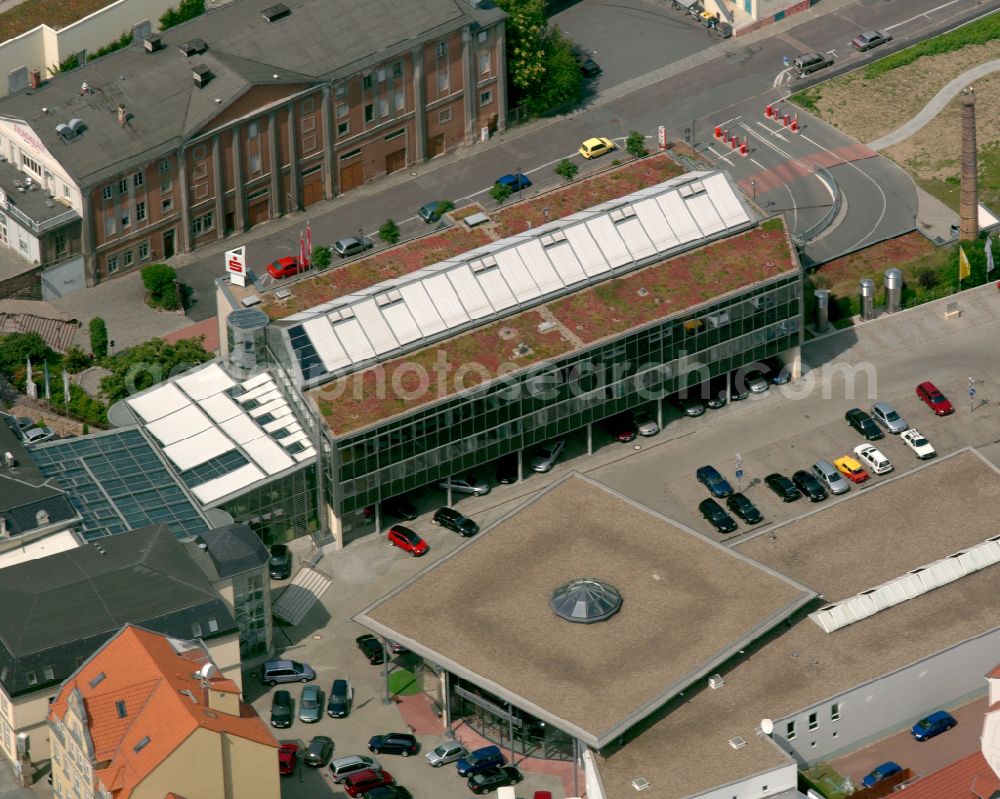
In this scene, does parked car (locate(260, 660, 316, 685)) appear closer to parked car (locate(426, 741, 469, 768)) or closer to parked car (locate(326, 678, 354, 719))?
parked car (locate(326, 678, 354, 719))

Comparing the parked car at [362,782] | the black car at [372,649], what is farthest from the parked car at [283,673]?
the parked car at [362,782]

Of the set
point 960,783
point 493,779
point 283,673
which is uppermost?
point 960,783

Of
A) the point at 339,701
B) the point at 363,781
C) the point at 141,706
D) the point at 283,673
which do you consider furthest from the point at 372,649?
the point at 141,706

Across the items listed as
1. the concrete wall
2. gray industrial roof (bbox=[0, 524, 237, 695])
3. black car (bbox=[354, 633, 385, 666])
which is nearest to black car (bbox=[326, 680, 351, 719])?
black car (bbox=[354, 633, 385, 666])

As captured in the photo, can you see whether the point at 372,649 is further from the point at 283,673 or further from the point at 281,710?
the point at 281,710

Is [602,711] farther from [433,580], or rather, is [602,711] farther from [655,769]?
[433,580]

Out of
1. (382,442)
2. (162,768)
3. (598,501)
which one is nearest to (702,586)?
(598,501)
